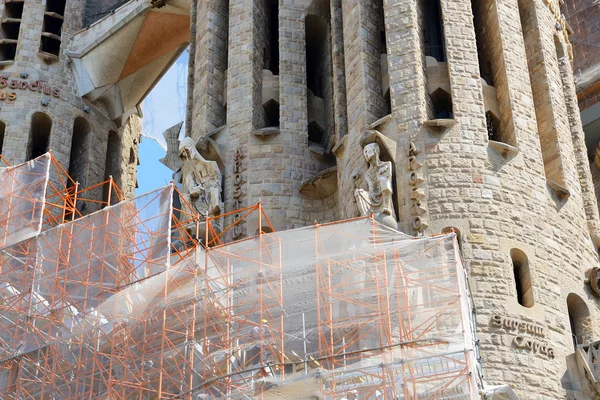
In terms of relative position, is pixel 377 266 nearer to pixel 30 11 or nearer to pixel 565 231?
pixel 565 231

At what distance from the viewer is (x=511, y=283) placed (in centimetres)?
2947

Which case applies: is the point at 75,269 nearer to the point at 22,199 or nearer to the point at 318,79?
the point at 22,199

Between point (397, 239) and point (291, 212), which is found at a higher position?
point (291, 212)

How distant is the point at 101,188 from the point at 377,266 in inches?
676

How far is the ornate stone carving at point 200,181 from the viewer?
35000 millimetres

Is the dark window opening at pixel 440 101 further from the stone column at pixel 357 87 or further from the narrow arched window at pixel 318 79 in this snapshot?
the narrow arched window at pixel 318 79

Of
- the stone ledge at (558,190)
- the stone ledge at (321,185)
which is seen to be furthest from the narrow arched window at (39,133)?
the stone ledge at (558,190)

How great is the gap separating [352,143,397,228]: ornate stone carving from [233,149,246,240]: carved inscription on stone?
3.79 m

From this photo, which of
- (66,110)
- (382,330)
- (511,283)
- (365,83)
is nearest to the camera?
(382,330)

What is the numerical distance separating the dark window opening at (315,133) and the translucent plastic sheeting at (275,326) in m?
7.66

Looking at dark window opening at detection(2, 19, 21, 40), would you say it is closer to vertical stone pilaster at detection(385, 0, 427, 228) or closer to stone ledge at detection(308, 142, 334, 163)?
stone ledge at detection(308, 142, 334, 163)

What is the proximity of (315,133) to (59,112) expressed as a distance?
928cm

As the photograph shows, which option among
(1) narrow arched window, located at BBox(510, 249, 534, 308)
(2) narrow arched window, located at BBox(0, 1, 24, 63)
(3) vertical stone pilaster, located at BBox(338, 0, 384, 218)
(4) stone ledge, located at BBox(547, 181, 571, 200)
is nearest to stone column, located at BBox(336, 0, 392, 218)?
(3) vertical stone pilaster, located at BBox(338, 0, 384, 218)

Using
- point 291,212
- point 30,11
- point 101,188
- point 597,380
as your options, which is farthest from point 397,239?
point 30,11
